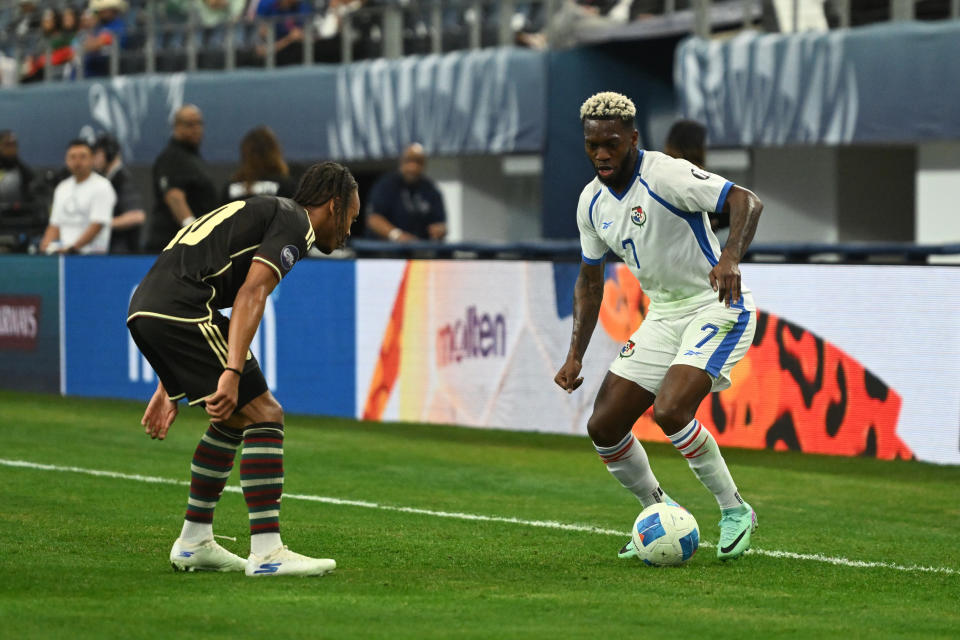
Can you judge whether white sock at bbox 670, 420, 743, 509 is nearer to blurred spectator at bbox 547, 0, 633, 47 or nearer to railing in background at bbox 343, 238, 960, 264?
railing in background at bbox 343, 238, 960, 264

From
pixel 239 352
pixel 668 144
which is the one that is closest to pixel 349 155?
pixel 668 144

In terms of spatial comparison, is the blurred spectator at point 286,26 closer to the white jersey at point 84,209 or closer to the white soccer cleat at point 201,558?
the white jersey at point 84,209

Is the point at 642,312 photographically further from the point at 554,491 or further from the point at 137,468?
the point at 137,468

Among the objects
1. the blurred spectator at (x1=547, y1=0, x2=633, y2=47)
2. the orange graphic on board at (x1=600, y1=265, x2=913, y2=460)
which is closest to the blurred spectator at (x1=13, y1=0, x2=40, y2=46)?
the blurred spectator at (x1=547, y1=0, x2=633, y2=47)

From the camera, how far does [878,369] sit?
11789mm

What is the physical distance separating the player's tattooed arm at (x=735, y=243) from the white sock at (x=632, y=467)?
84 cm

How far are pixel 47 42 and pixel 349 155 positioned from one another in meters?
6.45

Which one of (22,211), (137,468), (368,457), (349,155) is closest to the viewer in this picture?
(137,468)

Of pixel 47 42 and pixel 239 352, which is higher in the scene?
pixel 47 42

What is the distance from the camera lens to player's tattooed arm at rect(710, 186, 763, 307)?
7.21 metres

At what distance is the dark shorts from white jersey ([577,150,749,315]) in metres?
1.77

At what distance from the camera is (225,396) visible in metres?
6.63

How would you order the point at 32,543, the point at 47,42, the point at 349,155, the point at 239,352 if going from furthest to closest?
the point at 47,42
the point at 349,155
the point at 32,543
the point at 239,352

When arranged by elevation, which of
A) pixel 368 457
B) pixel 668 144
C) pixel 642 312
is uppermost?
pixel 668 144
